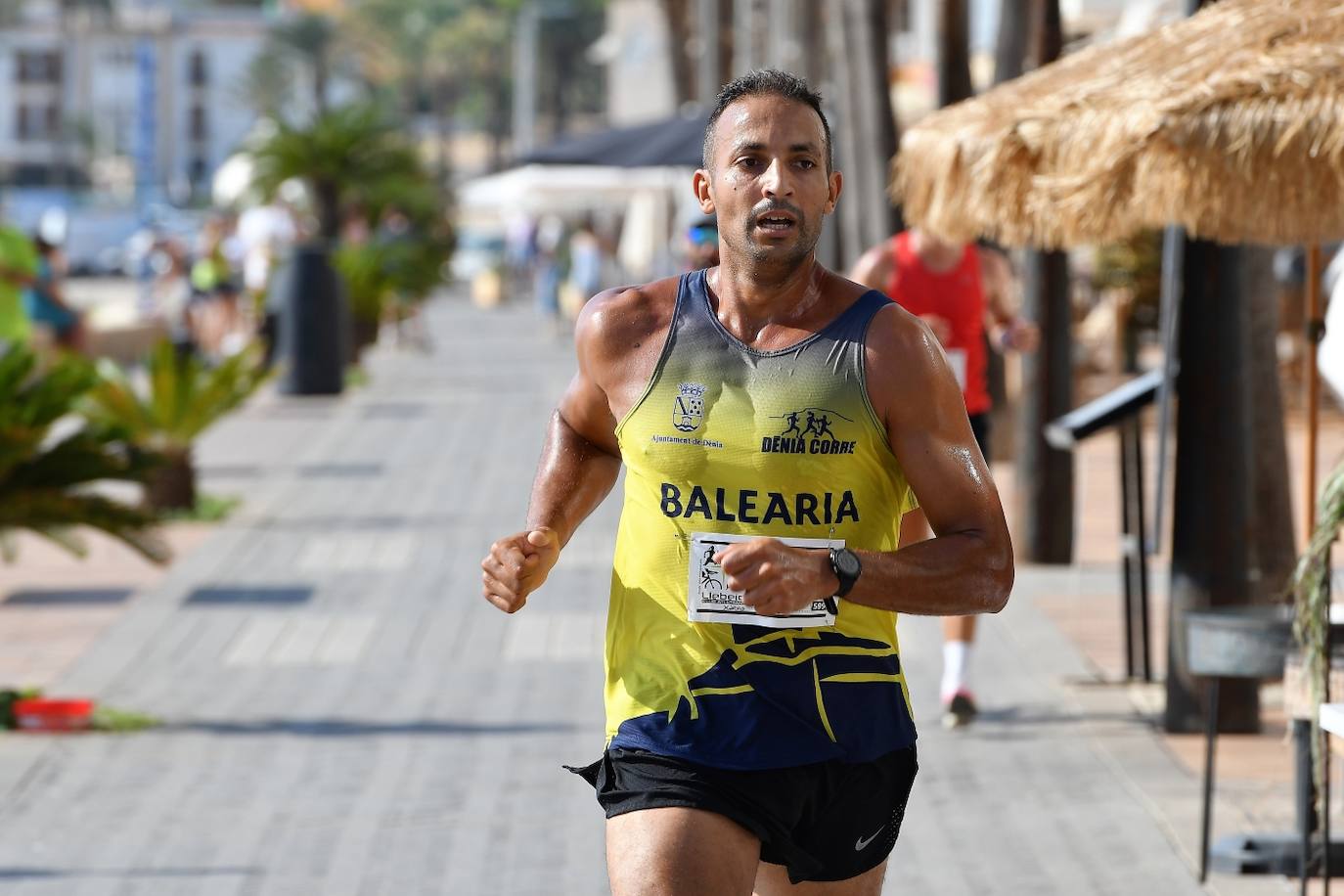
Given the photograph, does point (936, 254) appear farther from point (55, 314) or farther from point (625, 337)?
point (55, 314)

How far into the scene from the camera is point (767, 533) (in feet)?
11.0

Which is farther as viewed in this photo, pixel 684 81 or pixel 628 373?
pixel 684 81

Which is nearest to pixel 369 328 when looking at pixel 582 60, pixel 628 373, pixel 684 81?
pixel 684 81

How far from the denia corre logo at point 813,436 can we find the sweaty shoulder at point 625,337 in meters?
0.26

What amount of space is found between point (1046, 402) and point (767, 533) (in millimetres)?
8645

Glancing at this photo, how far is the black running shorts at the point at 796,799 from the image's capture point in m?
3.39

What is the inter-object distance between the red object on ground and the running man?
475 cm

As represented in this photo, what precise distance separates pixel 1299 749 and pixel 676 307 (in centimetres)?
274

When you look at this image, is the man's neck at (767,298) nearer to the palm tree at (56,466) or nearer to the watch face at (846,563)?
the watch face at (846,563)

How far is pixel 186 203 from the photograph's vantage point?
10738 centimetres

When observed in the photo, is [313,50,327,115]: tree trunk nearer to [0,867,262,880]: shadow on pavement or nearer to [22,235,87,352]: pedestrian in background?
[22,235,87,352]: pedestrian in background

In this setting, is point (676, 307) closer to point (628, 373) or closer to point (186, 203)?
point (628, 373)

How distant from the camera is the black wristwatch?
312 cm

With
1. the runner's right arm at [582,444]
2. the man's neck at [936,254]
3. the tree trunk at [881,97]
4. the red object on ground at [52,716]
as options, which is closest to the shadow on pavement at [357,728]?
the red object on ground at [52,716]
